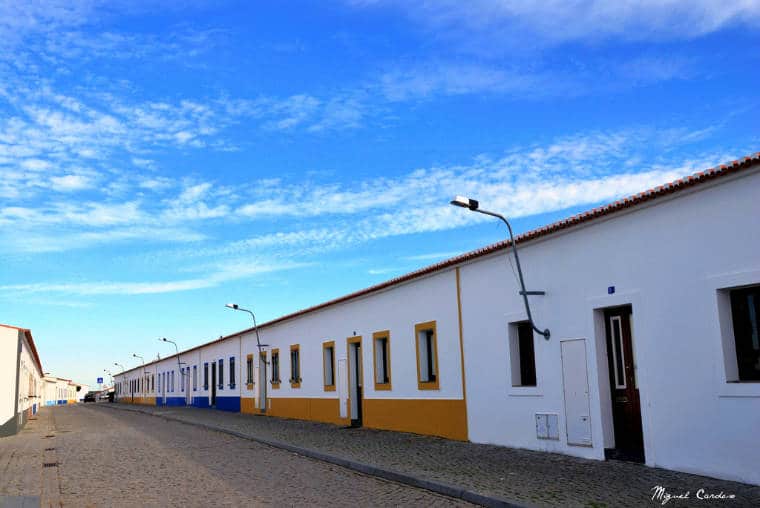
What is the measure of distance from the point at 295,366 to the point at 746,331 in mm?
21438

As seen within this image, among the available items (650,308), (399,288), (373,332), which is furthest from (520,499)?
(373,332)

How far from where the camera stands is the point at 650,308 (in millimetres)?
11117

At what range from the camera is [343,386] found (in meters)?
23.7

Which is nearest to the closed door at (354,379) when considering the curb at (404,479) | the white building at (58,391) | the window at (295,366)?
the curb at (404,479)

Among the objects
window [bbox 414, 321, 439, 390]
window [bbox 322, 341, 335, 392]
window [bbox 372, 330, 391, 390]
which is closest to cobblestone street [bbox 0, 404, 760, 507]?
window [bbox 414, 321, 439, 390]

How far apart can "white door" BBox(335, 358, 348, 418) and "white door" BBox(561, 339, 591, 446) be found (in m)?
11.5

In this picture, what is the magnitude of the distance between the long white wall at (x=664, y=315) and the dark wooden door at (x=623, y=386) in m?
0.17

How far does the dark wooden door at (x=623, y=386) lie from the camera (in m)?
11.9

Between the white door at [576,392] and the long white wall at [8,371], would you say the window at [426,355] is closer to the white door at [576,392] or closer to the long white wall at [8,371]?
the white door at [576,392]

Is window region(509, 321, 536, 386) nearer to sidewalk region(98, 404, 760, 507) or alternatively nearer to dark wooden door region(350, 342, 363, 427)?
sidewalk region(98, 404, 760, 507)

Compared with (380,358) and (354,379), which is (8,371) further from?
(380,358)

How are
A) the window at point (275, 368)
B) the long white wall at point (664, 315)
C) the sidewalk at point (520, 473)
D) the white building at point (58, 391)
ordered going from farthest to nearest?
the white building at point (58, 391), the window at point (275, 368), the long white wall at point (664, 315), the sidewalk at point (520, 473)

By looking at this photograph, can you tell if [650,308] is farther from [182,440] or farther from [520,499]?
[182,440]

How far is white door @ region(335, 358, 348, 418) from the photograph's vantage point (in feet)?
76.9
